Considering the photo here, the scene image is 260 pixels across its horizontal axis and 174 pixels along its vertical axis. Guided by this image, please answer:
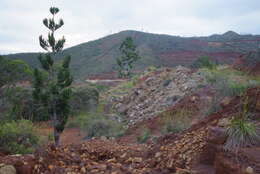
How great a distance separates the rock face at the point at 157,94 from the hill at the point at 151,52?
26763 millimetres

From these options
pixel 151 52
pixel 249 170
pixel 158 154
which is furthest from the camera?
pixel 151 52

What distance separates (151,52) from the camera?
53094 mm

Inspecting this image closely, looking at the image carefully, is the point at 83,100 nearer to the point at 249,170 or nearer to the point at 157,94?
the point at 157,94

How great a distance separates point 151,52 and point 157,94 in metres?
37.3

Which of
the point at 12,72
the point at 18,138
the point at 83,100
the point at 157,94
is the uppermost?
the point at 12,72

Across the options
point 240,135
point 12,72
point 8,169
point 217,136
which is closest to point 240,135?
point 240,135

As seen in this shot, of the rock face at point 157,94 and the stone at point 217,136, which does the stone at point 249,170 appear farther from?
the rock face at point 157,94

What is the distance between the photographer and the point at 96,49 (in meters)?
58.9

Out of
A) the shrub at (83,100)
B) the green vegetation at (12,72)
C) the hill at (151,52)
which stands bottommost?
the shrub at (83,100)

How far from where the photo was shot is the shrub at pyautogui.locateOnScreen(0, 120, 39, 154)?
801cm

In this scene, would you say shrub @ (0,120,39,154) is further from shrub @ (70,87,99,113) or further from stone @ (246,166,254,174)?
shrub @ (70,87,99,113)

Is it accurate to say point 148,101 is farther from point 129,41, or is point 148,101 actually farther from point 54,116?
point 129,41

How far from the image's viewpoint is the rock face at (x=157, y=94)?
47.2ft

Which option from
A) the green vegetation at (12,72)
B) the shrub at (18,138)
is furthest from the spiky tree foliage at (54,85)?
the green vegetation at (12,72)
